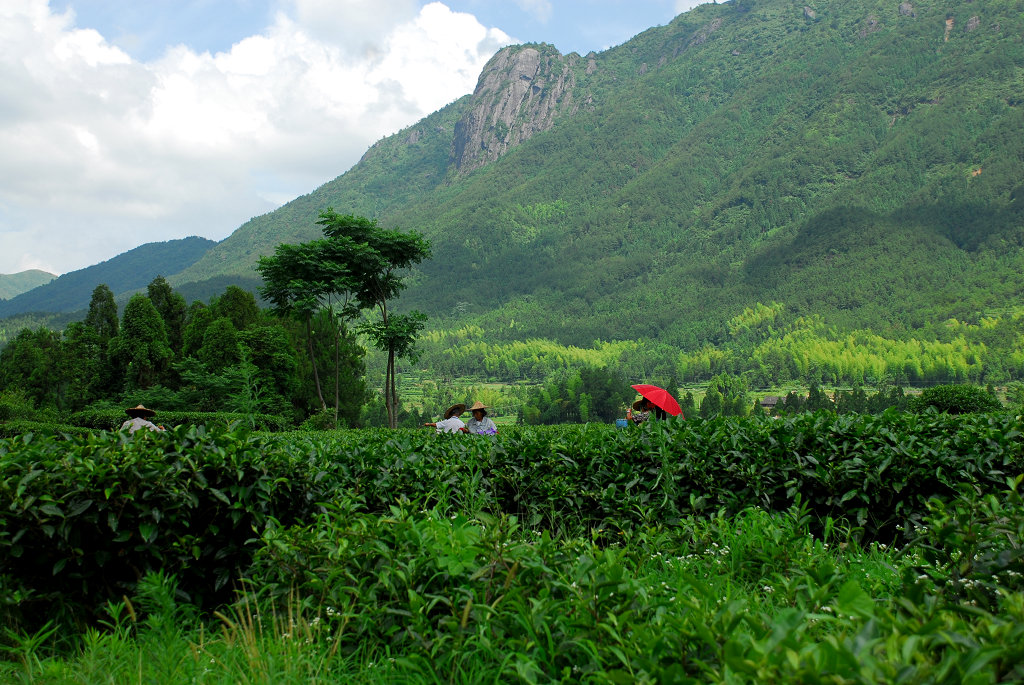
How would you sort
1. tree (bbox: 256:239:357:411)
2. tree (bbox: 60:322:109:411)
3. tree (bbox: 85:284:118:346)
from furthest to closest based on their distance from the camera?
1. tree (bbox: 85:284:118:346)
2. tree (bbox: 60:322:109:411)
3. tree (bbox: 256:239:357:411)

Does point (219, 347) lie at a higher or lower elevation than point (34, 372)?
lower

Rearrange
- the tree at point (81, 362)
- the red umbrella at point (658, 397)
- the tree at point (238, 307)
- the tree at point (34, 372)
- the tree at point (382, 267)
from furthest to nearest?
the tree at point (34, 372) < the tree at point (238, 307) < the tree at point (81, 362) < the tree at point (382, 267) < the red umbrella at point (658, 397)

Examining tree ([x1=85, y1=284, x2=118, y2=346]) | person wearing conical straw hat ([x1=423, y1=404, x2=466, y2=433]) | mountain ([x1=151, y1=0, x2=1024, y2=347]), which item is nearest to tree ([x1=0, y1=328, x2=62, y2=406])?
tree ([x1=85, y1=284, x2=118, y2=346])

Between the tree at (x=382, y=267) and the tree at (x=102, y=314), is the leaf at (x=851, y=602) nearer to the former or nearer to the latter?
the tree at (x=382, y=267)

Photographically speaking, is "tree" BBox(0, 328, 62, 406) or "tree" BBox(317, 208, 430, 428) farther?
"tree" BBox(0, 328, 62, 406)

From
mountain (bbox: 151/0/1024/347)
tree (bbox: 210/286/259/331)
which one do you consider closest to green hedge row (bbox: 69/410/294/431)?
tree (bbox: 210/286/259/331)

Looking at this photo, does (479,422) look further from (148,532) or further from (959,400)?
(959,400)

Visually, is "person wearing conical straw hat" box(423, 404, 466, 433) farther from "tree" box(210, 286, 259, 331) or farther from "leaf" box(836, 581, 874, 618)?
"tree" box(210, 286, 259, 331)

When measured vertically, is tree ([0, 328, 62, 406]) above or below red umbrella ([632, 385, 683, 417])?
above

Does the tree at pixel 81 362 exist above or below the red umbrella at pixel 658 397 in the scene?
above

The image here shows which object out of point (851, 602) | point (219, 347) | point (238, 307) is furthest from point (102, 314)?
point (851, 602)

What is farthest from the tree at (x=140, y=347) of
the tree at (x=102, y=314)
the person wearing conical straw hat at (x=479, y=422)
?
the person wearing conical straw hat at (x=479, y=422)

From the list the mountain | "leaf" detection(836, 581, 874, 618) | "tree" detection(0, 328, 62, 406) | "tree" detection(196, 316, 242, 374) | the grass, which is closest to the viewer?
the grass

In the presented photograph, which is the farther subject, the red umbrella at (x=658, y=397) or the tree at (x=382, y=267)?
the tree at (x=382, y=267)
